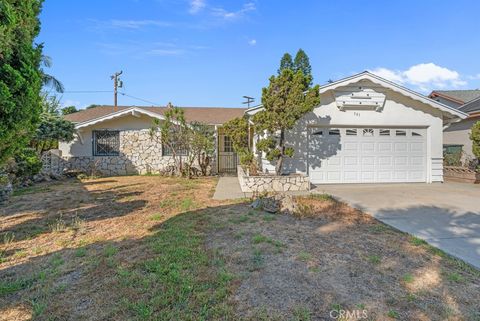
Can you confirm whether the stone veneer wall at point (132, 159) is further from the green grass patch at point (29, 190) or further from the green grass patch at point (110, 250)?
the green grass patch at point (110, 250)

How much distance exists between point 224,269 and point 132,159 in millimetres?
13261

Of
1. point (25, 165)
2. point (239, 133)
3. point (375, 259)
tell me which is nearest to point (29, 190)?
point (25, 165)

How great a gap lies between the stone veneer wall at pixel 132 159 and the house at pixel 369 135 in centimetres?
651

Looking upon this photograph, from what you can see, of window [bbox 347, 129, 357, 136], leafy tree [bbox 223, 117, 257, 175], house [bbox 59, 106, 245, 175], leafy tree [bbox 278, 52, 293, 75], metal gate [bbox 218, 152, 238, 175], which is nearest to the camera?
window [bbox 347, 129, 357, 136]

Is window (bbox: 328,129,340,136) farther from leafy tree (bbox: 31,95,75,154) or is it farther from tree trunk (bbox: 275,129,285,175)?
leafy tree (bbox: 31,95,75,154)

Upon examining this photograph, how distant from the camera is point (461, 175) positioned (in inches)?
485

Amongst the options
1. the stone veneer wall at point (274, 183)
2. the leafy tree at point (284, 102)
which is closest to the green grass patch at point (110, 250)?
the stone veneer wall at point (274, 183)

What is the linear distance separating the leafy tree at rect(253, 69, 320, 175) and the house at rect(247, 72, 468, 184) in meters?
1.34

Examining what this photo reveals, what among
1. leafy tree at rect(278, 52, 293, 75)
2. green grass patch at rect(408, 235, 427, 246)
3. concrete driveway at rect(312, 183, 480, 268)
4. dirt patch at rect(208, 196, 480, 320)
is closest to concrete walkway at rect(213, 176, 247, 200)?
concrete driveway at rect(312, 183, 480, 268)

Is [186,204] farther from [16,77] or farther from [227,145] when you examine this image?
[227,145]

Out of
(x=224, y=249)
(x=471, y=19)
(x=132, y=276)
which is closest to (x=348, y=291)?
(x=224, y=249)

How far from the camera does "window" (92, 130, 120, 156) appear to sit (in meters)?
15.5

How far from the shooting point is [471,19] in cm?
1104

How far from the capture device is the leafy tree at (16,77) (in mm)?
3225
